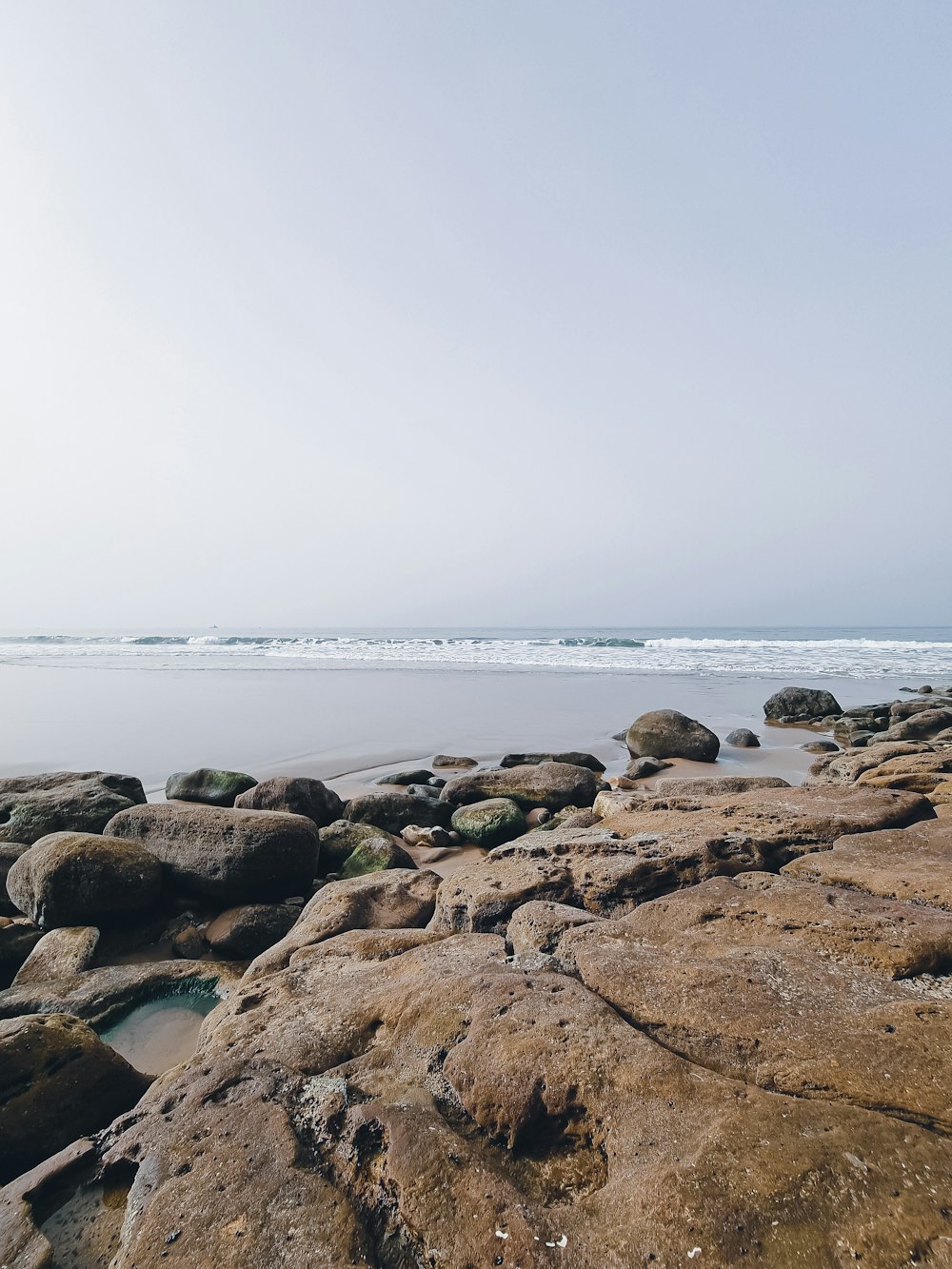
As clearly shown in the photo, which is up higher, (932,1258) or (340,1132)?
(932,1258)

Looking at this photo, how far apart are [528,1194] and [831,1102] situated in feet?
2.77

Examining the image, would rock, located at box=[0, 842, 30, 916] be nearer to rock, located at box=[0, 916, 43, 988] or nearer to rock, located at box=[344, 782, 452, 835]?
rock, located at box=[0, 916, 43, 988]

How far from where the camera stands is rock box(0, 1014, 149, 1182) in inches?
89.6

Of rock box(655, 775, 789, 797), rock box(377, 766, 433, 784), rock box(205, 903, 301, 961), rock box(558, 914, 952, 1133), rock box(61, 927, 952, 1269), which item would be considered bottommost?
rock box(205, 903, 301, 961)

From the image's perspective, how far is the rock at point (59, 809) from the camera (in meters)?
5.64

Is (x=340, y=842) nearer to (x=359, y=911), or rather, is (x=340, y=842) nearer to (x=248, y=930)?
(x=248, y=930)

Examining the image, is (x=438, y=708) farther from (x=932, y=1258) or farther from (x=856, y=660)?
(x=856, y=660)

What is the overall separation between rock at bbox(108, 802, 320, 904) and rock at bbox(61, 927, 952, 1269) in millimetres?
2349

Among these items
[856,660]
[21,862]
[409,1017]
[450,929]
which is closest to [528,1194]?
[409,1017]

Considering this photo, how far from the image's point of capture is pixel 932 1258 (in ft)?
4.01

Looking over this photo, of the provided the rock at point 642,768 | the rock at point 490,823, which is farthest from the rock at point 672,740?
the rock at point 490,823

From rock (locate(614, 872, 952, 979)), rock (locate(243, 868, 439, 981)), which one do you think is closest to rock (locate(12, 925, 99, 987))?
rock (locate(243, 868, 439, 981))

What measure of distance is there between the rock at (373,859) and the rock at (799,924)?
288 cm

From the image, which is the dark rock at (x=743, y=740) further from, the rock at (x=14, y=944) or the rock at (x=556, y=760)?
the rock at (x=14, y=944)
